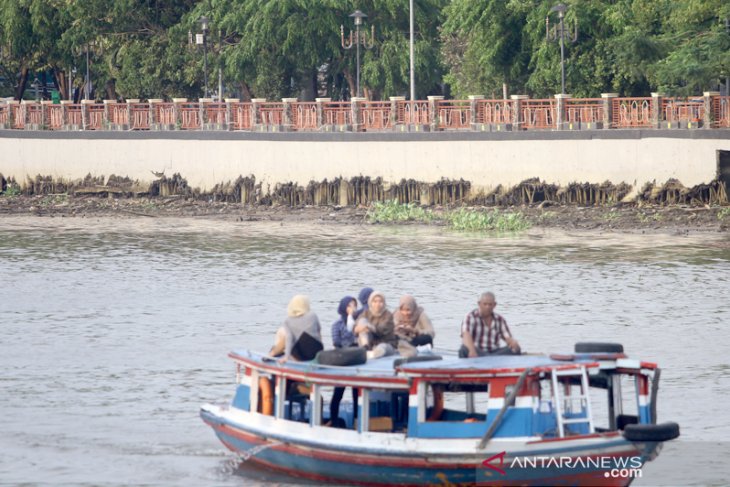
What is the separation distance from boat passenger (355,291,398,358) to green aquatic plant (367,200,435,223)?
1062 inches

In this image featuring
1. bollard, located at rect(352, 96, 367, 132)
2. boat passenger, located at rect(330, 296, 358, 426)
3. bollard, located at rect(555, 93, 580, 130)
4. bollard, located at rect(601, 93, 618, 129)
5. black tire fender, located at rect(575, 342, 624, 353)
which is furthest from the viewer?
bollard, located at rect(352, 96, 367, 132)

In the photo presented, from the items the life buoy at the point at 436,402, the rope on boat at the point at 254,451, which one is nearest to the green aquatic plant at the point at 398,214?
the rope on boat at the point at 254,451

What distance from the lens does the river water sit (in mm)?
18578

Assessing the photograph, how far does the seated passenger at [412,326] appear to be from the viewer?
16.9m

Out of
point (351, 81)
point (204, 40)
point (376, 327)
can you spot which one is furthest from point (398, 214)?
point (376, 327)

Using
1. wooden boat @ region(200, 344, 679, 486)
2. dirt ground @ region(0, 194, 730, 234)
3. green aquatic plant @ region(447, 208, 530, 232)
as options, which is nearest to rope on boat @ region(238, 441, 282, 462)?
wooden boat @ region(200, 344, 679, 486)

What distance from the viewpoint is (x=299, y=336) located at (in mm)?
16781

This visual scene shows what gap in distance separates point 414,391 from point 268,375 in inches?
82.2

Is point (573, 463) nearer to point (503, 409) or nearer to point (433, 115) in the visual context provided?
point (503, 409)

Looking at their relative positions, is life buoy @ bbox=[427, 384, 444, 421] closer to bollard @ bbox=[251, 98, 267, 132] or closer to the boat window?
the boat window

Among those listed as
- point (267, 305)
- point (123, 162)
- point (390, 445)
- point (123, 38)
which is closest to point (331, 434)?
point (390, 445)

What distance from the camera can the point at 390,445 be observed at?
A: 1543 cm

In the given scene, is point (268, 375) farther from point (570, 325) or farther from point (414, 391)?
point (570, 325)

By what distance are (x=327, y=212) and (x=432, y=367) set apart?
31373 mm
